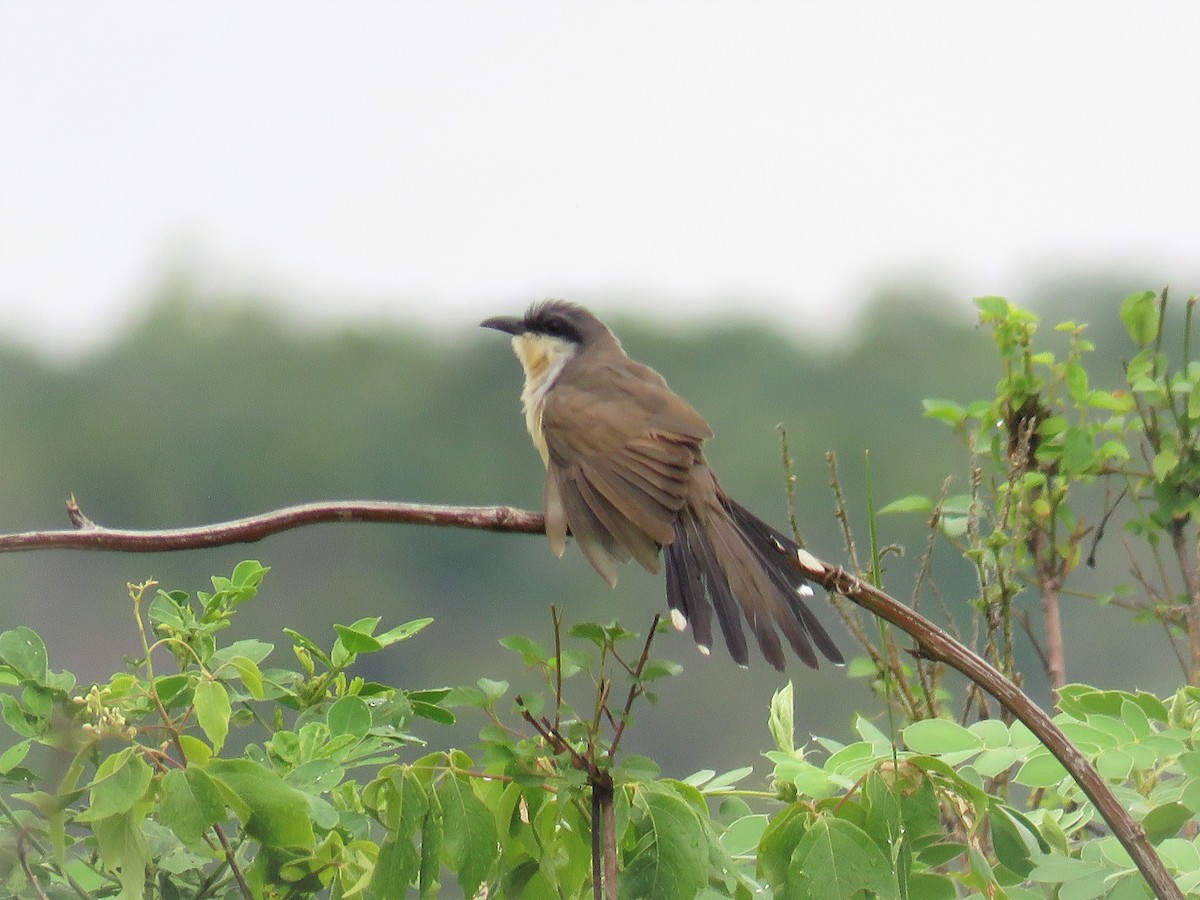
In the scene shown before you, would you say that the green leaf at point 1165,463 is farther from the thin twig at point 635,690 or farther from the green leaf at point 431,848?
the green leaf at point 431,848

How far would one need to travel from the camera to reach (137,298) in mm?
51500

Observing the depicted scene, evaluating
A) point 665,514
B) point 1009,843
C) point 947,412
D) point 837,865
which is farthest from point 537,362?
point 837,865

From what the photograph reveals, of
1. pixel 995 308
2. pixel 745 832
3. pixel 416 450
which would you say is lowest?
pixel 416 450

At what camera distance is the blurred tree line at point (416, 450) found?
21.6 m

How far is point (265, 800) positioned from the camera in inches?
50.3

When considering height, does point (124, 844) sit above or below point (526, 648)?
below

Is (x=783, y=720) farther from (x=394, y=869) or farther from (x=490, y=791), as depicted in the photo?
(x=394, y=869)

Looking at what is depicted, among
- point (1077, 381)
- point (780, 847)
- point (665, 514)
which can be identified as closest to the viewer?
point (780, 847)

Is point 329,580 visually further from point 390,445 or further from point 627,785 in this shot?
point 627,785

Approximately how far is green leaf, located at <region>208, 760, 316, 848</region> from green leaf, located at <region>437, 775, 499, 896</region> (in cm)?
13

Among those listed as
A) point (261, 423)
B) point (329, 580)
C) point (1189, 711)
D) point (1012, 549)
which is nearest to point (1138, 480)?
point (1012, 549)

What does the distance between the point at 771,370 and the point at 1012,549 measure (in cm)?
3336

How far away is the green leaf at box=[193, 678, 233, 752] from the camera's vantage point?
132 centimetres

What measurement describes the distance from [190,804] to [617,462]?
1042 mm
